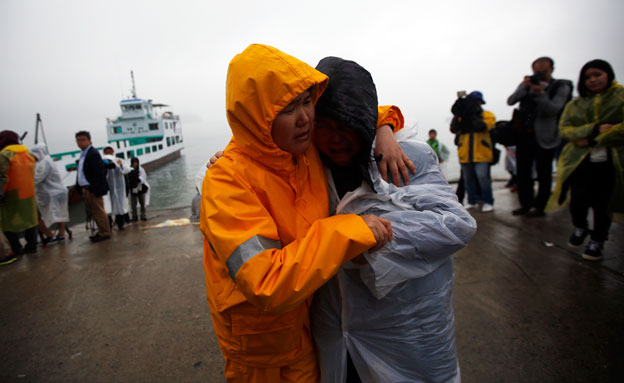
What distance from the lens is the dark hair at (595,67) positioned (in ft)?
9.11

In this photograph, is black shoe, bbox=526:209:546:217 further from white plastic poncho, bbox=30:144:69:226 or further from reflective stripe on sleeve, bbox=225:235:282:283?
white plastic poncho, bbox=30:144:69:226

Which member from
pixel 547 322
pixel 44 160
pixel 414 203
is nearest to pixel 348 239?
pixel 414 203

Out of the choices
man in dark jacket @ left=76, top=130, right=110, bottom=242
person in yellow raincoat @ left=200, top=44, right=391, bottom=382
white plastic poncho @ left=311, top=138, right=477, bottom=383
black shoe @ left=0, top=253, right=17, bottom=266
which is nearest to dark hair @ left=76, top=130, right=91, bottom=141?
man in dark jacket @ left=76, top=130, right=110, bottom=242

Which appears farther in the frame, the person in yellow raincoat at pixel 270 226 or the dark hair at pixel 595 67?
the dark hair at pixel 595 67

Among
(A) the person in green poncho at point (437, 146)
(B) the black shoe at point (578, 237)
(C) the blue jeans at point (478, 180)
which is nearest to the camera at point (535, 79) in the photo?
(C) the blue jeans at point (478, 180)

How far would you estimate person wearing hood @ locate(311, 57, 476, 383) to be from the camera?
104cm

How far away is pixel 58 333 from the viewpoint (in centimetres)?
250

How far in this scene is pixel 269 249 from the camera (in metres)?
0.92

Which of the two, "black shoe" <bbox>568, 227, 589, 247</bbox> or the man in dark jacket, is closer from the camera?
"black shoe" <bbox>568, 227, 589, 247</bbox>

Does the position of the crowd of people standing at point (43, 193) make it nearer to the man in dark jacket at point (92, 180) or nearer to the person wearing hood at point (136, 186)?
the man in dark jacket at point (92, 180)

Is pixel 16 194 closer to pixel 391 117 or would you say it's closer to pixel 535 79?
pixel 391 117

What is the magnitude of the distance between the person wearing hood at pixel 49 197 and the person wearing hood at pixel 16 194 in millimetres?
734

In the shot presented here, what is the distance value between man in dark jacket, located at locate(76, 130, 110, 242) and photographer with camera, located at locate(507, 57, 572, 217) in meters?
6.71

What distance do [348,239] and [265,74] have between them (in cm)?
60
